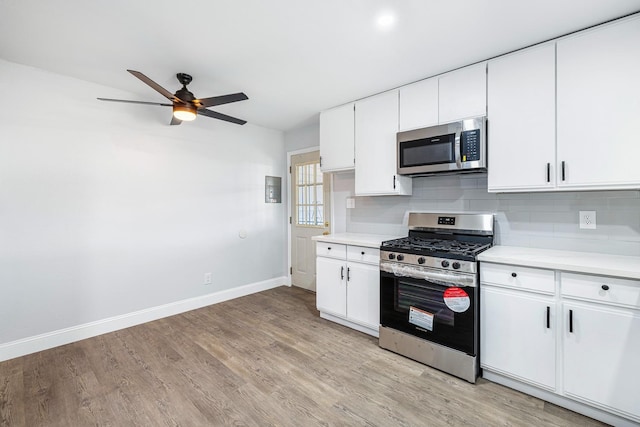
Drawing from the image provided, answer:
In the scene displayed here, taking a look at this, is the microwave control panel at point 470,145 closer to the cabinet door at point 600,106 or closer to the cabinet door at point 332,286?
the cabinet door at point 600,106

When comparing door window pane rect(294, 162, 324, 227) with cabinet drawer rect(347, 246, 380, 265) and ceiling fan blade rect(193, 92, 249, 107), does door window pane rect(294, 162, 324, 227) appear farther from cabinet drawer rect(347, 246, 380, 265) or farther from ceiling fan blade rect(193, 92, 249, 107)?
ceiling fan blade rect(193, 92, 249, 107)

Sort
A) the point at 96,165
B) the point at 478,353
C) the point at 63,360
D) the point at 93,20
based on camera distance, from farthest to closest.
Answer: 1. the point at 96,165
2. the point at 63,360
3. the point at 478,353
4. the point at 93,20

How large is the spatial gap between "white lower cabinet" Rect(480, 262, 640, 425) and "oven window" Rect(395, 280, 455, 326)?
0.84ft

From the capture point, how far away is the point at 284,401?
1.88 m

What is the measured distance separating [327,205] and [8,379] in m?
3.39

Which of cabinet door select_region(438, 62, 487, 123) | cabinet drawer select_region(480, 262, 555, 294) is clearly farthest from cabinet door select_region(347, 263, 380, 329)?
cabinet door select_region(438, 62, 487, 123)

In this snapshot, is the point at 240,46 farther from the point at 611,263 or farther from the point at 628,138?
the point at 611,263

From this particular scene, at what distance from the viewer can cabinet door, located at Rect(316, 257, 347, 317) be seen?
2.96 m

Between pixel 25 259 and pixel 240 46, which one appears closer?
pixel 240 46

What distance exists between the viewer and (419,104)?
2648 millimetres

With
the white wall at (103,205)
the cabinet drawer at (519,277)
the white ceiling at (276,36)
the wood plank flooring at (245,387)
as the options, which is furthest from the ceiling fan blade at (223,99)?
the cabinet drawer at (519,277)

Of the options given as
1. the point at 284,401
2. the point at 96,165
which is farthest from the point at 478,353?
the point at 96,165

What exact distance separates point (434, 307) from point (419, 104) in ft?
6.01

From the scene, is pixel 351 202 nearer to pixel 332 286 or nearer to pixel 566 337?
pixel 332 286
